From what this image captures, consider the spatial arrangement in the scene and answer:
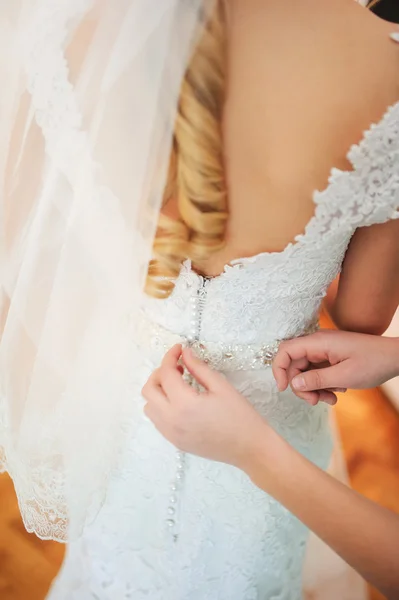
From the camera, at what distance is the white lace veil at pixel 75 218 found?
0.45 m

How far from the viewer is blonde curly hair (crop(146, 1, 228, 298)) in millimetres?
438

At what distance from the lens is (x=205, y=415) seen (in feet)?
1.87

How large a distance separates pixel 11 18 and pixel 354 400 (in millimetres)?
1849

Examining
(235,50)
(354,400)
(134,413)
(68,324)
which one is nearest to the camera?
(235,50)

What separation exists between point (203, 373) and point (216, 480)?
0.70 ft

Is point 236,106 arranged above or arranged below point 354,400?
above

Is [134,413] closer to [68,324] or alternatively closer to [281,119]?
[68,324]

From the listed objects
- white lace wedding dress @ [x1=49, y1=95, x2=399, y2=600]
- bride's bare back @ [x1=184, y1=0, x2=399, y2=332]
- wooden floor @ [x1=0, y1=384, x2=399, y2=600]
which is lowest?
wooden floor @ [x1=0, y1=384, x2=399, y2=600]

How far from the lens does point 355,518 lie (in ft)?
1.73

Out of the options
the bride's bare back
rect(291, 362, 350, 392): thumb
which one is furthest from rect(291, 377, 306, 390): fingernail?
the bride's bare back

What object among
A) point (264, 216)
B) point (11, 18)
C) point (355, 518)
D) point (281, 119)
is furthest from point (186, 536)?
point (11, 18)

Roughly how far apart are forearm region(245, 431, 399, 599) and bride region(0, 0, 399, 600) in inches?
6.3

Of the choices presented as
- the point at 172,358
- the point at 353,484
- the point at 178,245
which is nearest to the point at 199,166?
the point at 178,245

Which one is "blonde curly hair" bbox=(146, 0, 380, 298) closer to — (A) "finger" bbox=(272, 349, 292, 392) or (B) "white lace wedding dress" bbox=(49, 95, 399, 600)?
(B) "white lace wedding dress" bbox=(49, 95, 399, 600)
